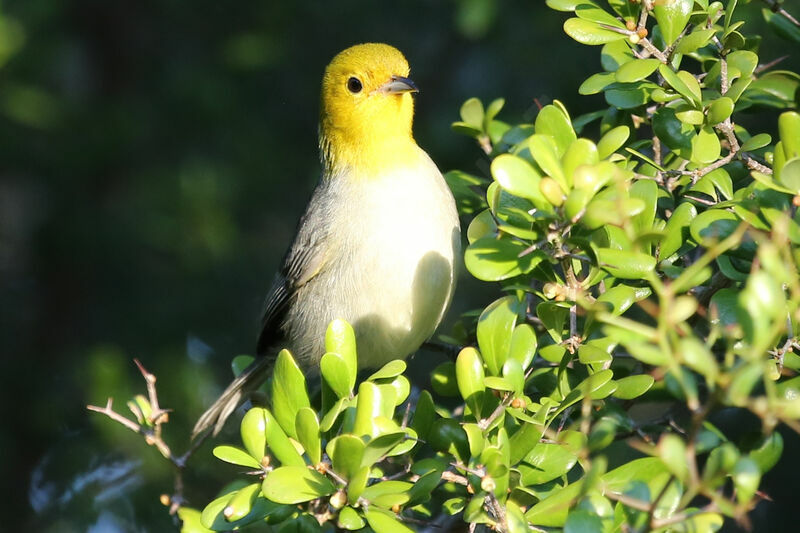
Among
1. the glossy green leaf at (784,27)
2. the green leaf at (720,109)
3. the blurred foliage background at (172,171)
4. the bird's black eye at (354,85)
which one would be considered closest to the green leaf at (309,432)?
the green leaf at (720,109)

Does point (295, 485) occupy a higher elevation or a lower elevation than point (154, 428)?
higher

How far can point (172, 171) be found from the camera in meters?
5.96

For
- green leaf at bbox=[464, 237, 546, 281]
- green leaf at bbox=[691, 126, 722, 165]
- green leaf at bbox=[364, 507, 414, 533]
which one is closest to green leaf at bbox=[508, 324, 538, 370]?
green leaf at bbox=[464, 237, 546, 281]

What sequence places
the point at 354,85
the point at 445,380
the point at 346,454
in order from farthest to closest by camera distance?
the point at 354,85 < the point at 445,380 < the point at 346,454

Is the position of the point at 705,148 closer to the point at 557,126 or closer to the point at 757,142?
the point at 757,142

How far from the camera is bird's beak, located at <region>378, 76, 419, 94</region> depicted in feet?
13.2

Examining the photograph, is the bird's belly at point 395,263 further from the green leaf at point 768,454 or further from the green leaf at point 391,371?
the green leaf at point 768,454

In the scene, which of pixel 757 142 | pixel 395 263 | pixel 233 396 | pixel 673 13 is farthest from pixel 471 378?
pixel 233 396

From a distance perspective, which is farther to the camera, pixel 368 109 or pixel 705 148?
pixel 368 109

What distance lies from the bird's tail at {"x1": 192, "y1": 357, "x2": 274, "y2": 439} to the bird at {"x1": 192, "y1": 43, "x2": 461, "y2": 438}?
0.23 metres

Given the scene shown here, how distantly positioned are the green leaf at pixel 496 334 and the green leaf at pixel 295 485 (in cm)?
52

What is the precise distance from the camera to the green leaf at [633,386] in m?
Answer: 2.30

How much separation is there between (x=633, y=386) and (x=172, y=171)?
13.9 feet

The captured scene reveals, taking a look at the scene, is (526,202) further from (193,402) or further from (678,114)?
(193,402)
